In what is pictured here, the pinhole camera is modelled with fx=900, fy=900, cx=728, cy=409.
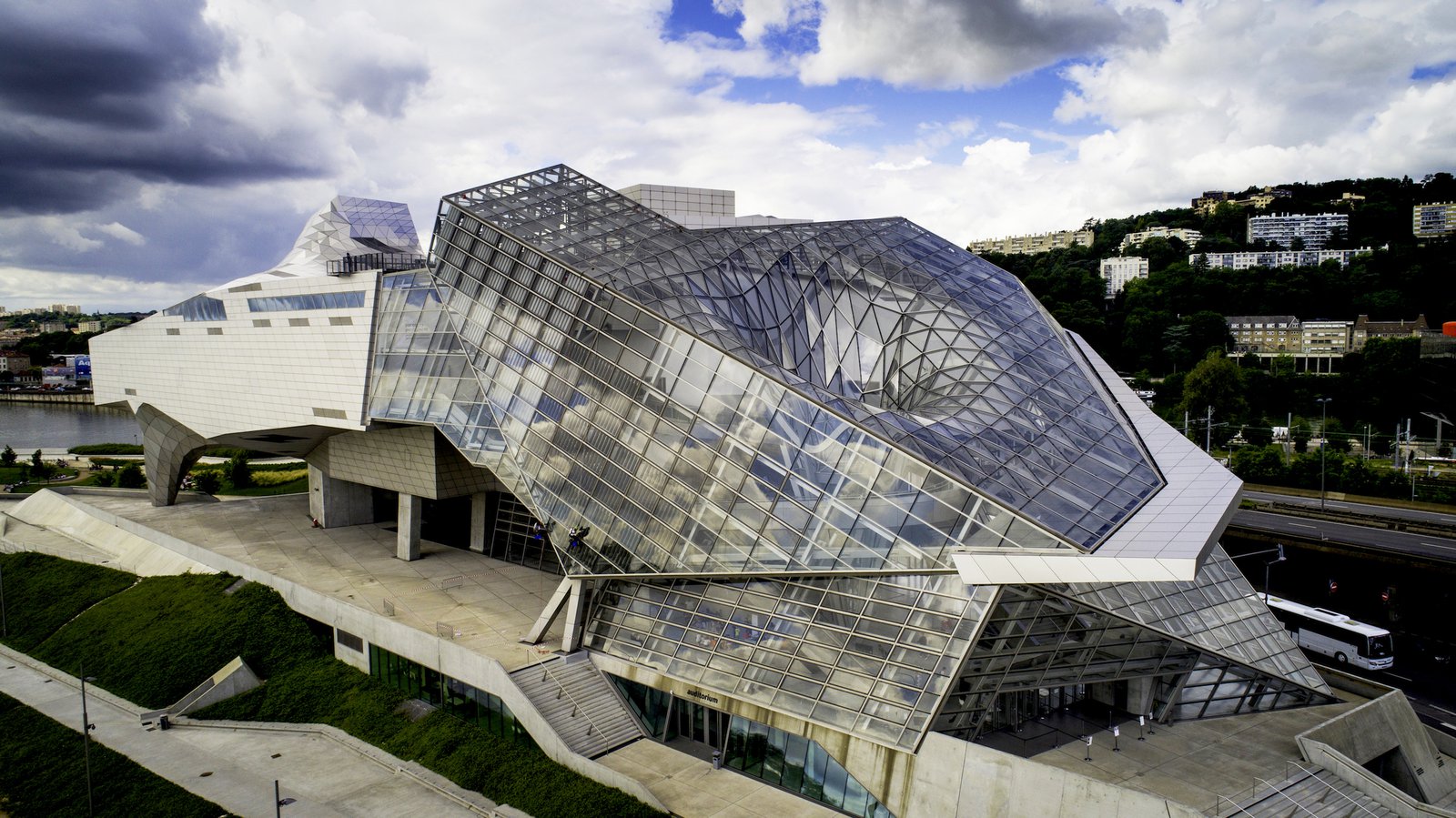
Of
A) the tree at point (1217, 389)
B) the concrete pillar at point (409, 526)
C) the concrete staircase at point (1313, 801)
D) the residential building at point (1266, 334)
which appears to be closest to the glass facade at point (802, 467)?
the concrete staircase at point (1313, 801)

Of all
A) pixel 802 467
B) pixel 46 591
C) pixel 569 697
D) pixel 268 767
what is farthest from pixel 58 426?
pixel 802 467

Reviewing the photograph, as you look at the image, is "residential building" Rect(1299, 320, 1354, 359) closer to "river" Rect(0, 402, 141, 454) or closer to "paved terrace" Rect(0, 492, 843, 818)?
"paved terrace" Rect(0, 492, 843, 818)

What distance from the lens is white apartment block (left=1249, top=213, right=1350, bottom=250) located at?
187750 millimetres

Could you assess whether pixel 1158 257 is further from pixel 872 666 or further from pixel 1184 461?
pixel 872 666

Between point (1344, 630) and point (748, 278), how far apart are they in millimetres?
31542

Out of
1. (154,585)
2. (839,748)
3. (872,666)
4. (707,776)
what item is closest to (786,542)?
(872,666)

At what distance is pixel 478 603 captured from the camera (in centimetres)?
3934

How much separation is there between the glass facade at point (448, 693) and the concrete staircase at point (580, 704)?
1329 millimetres

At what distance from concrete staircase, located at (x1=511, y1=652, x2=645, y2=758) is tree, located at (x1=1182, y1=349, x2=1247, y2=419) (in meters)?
78.9

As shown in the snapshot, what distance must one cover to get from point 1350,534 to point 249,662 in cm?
5828

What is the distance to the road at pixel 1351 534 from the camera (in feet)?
157

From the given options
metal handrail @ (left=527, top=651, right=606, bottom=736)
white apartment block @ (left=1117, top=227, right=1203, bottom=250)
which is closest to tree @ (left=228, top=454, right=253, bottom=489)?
metal handrail @ (left=527, top=651, right=606, bottom=736)

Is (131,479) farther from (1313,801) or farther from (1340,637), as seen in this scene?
(1340,637)

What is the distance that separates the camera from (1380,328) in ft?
355
